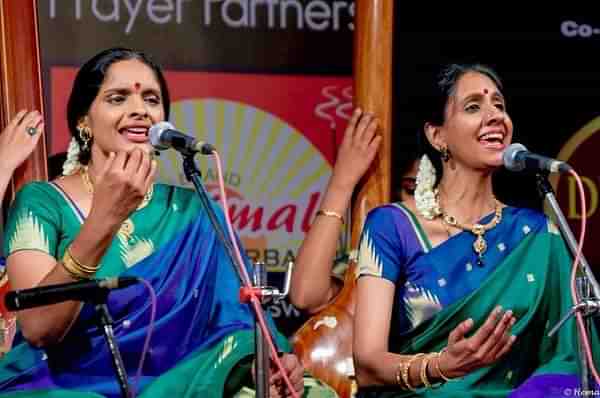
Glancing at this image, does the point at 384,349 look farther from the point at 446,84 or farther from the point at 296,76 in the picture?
the point at 296,76

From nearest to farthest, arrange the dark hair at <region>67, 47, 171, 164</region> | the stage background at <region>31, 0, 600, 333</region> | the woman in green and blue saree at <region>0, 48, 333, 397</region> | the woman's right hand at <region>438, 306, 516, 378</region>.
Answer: the woman's right hand at <region>438, 306, 516, 378</region> < the woman in green and blue saree at <region>0, 48, 333, 397</region> < the dark hair at <region>67, 47, 171, 164</region> < the stage background at <region>31, 0, 600, 333</region>

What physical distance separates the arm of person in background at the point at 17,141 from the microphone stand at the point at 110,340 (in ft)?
4.29

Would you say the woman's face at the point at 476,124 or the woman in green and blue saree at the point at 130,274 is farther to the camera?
the woman's face at the point at 476,124

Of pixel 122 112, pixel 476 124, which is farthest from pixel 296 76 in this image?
pixel 122 112

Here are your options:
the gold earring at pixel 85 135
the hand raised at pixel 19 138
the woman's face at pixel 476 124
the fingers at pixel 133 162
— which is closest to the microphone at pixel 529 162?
the woman's face at pixel 476 124

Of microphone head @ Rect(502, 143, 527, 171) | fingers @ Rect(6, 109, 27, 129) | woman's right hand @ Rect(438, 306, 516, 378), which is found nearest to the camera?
microphone head @ Rect(502, 143, 527, 171)

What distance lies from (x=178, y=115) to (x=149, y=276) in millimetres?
1117

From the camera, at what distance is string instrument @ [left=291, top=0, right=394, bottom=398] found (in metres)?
4.43

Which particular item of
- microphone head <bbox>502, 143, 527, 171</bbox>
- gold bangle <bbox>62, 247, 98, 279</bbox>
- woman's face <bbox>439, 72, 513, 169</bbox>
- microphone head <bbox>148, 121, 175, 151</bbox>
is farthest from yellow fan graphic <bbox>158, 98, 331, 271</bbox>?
microphone head <bbox>502, 143, 527, 171</bbox>

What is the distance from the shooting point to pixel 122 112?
161 inches

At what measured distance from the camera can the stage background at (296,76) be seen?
5.02 metres

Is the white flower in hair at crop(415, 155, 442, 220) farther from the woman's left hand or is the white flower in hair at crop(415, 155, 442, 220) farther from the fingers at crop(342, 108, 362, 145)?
the woman's left hand

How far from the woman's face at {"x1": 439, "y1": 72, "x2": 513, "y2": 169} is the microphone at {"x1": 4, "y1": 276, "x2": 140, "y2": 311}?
1512 millimetres

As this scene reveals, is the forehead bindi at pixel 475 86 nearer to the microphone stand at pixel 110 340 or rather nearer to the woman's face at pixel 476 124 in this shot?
the woman's face at pixel 476 124
